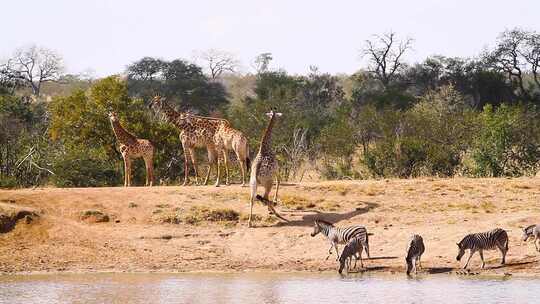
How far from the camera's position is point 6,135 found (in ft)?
92.9

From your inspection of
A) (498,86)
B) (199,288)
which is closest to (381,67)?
(498,86)

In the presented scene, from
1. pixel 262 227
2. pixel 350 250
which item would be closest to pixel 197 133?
pixel 262 227

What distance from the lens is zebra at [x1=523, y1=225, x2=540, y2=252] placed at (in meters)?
16.8

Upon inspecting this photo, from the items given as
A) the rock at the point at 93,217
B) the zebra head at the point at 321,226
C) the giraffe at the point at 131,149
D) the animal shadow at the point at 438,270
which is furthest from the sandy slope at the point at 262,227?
the giraffe at the point at 131,149

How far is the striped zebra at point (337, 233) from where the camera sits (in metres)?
17.3

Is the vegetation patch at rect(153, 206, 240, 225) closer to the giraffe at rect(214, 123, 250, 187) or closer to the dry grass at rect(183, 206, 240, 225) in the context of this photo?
the dry grass at rect(183, 206, 240, 225)

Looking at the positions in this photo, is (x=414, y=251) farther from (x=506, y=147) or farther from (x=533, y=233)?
(x=506, y=147)

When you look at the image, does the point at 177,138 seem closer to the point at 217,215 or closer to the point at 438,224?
the point at 217,215

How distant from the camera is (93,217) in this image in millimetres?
20188

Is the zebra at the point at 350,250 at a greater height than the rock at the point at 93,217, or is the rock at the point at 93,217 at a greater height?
the rock at the point at 93,217

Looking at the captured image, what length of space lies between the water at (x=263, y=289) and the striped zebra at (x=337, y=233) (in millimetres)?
859

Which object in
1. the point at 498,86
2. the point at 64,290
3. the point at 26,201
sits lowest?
the point at 64,290

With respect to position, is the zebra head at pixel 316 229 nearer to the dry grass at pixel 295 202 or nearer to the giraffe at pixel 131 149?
the dry grass at pixel 295 202

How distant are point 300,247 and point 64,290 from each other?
4920 millimetres
